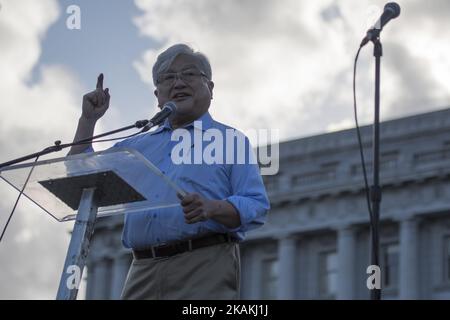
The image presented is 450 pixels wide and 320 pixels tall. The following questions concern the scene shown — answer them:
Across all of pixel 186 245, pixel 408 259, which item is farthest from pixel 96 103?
pixel 408 259

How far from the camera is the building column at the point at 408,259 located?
56500mm

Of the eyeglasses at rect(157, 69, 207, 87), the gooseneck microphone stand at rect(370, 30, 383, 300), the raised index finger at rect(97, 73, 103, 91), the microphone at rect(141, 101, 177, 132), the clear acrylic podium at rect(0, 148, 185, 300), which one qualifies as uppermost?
the gooseneck microphone stand at rect(370, 30, 383, 300)

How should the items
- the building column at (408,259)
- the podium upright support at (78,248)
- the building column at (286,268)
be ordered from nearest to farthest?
the podium upright support at (78,248) < the building column at (408,259) < the building column at (286,268)

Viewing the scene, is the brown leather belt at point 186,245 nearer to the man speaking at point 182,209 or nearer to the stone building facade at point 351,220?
the man speaking at point 182,209

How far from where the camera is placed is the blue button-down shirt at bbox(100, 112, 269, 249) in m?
6.73

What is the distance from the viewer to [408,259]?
57500mm

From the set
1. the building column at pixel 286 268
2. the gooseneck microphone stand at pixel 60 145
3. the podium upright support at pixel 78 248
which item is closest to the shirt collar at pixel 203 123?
the gooseneck microphone stand at pixel 60 145

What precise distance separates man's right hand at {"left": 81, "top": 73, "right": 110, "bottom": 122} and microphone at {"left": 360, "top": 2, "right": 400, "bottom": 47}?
22.1 feet

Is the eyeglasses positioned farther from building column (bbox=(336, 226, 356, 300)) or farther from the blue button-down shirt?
building column (bbox=(336, 226, 356, 300))

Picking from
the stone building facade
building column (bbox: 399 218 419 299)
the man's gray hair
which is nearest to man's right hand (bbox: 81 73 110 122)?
the man's gray hair

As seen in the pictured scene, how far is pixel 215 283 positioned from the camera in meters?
6.67

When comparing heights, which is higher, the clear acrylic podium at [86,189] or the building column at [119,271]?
the building column at [119,271]

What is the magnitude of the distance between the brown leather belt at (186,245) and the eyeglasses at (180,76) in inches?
31.1
